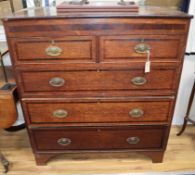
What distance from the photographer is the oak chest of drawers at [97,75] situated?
1161 millimetres

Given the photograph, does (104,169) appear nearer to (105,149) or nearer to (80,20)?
(105,149)

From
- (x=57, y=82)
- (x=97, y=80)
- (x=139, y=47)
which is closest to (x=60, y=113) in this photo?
(x=57, y=82)

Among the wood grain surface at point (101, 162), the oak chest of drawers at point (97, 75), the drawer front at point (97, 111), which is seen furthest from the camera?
the wood grain surface at point (101, 162)

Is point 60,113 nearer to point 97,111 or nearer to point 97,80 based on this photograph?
point 97,111

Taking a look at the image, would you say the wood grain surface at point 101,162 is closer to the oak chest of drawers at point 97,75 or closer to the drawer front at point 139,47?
the oak chest of drawers at point 97,75

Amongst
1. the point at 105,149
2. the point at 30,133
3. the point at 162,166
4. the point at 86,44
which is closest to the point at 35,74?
the point at 86,44

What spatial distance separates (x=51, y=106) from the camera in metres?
1.41

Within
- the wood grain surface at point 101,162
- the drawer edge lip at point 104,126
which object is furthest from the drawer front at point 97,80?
the wood grain surface at point 101,162

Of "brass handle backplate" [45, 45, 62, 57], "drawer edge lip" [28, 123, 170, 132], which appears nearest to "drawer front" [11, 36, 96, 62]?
"brass handle backplate" [45, 45, 62, 57]

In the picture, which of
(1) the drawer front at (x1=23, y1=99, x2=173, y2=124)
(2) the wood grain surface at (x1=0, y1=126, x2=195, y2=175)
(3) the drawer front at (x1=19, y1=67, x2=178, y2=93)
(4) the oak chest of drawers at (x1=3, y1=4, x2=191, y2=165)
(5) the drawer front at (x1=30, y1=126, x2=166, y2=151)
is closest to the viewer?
(4) the oak chest of drawers at (x1=3, y1=4, x2=191, y2=165)

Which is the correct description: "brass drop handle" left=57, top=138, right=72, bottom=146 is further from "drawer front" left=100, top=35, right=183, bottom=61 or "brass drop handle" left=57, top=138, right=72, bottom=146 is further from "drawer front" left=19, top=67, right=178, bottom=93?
"drawer front" left=100, top=35, right=183, bottom=61

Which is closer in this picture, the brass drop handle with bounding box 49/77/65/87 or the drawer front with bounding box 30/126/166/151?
the brass drop handle with bounding box 49/77/65/87

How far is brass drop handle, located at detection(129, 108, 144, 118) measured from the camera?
1.42 m

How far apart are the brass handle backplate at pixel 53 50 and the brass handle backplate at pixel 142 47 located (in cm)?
43
